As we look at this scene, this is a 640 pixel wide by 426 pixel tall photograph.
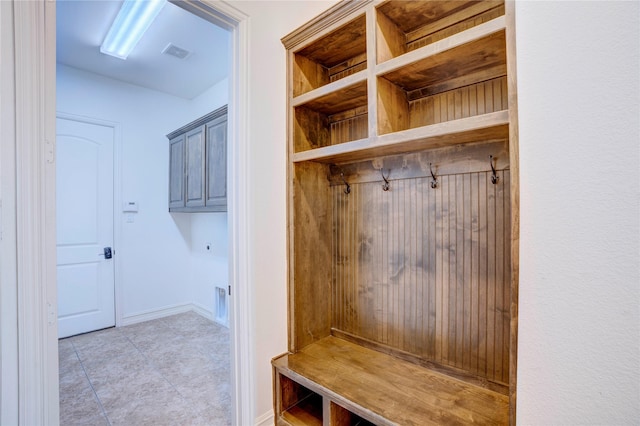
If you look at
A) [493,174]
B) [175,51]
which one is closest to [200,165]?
[175,51]

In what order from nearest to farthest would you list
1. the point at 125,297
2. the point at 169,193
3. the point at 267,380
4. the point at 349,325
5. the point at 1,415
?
the point at 1,415, the point at 267,380, the point at 349,325, the point at 125,297, the point at 169,193

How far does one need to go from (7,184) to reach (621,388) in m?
1.54

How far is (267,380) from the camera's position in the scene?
1558 millimetres

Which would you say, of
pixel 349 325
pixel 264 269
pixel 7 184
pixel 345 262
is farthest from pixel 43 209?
pixel 349 325

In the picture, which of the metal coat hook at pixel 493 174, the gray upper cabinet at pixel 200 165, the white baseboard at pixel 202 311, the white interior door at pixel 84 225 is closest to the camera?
the metal coat hook at pixel 493 174

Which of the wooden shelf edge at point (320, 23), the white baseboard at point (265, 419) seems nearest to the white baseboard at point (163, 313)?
the white baseboard at point (265, 419)

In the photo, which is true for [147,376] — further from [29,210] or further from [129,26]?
[129,26]

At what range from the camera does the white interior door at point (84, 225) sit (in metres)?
3.01

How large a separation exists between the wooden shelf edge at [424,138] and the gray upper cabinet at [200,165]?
1.40 meters

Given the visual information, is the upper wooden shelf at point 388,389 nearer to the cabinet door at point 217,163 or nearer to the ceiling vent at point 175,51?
the cabinet door at point 217,163

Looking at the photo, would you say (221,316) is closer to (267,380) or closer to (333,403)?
(267,380)

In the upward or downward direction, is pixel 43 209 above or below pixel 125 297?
above

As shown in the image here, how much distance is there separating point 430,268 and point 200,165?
2.52 metres

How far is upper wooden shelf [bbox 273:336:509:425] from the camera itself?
113 cm
